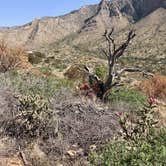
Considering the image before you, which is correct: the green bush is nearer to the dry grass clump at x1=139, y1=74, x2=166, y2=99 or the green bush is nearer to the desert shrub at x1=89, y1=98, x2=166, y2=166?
the desert shrub at x1=89, y1=98, x2=166, y2=166

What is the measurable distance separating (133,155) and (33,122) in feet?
9.94

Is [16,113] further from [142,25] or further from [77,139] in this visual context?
[142,25]

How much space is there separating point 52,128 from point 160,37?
110960mm

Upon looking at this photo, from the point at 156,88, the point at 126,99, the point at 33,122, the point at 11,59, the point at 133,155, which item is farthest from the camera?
the point at 11,59

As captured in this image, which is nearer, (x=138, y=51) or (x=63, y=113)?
(x=63, y=113)

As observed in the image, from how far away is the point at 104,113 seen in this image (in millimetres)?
9656

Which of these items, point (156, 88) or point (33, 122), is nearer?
point (33, 122)

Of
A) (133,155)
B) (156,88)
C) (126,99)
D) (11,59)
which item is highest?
(11,59)

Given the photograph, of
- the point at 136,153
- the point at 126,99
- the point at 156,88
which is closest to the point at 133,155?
the point at 136,153

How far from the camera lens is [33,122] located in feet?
28.2

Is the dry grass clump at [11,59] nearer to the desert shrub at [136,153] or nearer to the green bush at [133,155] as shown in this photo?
the desert shrub at [136,153]

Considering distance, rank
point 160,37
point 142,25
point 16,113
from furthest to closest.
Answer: point 142,25 → point 160,37 → point 16,113

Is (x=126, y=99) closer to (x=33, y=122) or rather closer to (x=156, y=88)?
(x=156, y=88)

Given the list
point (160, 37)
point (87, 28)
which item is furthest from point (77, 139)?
point (87, 28)
